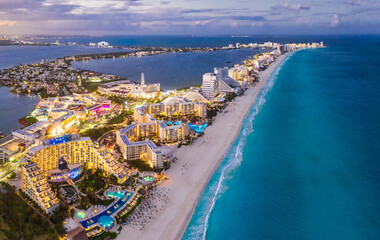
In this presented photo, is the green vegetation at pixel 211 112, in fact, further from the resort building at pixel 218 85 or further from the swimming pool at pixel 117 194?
the swimming pool at pixel 117 194

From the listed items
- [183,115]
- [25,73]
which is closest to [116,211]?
[183,115]

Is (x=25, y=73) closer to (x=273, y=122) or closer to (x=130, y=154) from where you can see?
(x=130, y=154)

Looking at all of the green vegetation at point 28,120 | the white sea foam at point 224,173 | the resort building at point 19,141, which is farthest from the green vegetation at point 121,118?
the white sea foam at point 224,173

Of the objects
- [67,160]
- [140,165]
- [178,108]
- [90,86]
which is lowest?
[140,165]

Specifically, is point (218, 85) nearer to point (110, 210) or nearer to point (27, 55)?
point (110, 210)

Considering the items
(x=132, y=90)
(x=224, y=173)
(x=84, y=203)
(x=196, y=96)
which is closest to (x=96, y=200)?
(x=84, y=203)

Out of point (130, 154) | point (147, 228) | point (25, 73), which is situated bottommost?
point (147, 228)
